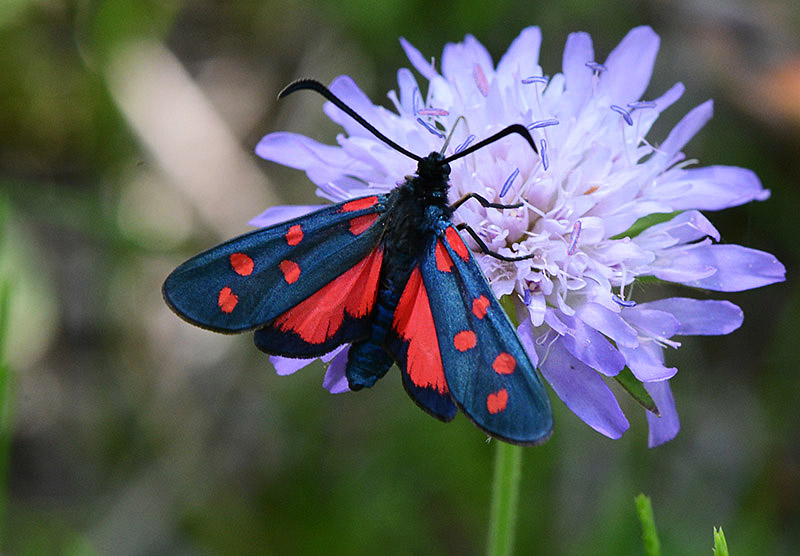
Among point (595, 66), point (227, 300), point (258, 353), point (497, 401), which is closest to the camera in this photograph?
point (497, 401)

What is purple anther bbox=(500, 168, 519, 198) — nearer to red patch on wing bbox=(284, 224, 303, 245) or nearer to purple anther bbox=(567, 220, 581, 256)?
purple anther bbox=(567, 220, 581, 256)

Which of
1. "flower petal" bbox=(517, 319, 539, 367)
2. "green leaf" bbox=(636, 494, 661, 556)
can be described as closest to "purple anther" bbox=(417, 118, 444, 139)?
"flower petal" bbox=(517, 319, 539, 367)

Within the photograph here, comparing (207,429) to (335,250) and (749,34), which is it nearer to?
(335,250)

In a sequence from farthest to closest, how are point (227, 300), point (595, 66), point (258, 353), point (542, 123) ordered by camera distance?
1. point (258, 353)
2. point (595, 66)
3. point (542, 123)
4. point (227, 300)

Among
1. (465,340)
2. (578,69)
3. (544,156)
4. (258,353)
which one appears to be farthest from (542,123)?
(258,353)

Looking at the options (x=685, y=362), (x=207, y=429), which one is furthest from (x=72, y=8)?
(x=685, y=362)

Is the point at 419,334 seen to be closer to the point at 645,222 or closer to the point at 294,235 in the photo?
the point at 294,235
